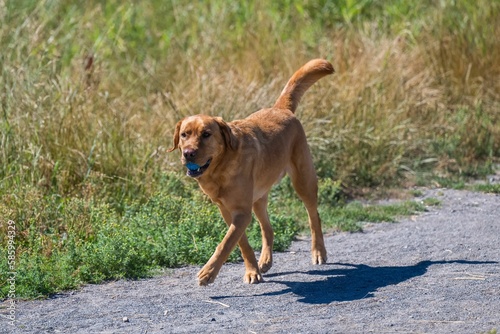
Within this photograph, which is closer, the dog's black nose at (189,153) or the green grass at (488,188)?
the dog's black nose at (189,153)

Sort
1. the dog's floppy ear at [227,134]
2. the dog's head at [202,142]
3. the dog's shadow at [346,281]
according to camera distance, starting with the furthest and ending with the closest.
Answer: the dog's floppy ear at [227,134], the dog's head at [202,142], the dog's shadow at [346,281]

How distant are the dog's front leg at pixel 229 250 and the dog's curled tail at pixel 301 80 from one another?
4.49ft

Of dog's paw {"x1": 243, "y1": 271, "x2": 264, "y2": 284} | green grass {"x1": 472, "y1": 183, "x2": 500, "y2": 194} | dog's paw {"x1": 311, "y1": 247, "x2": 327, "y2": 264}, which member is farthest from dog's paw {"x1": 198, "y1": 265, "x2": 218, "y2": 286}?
green grass {"x1": 472, "y1": 183, "x2": 500, "y2": 194}

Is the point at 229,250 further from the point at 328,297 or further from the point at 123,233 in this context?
the point at 123,233

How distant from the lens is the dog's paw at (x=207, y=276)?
5.84 metres

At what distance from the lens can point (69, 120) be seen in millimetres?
8461

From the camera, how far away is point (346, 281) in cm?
622

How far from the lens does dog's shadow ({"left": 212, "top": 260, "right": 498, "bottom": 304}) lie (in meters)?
5.82

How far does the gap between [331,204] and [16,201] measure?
120 inches

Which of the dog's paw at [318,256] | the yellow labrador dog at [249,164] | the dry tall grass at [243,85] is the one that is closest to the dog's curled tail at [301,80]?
the yellow labrador dog at [249,164]

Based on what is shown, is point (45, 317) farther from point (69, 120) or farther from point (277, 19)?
point (277, 19)

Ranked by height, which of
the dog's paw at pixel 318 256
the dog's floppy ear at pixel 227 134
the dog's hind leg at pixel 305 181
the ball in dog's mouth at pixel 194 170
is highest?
the dog's floppy ear at pixel 227 134

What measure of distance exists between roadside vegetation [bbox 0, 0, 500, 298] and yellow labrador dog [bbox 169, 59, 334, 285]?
595 mm

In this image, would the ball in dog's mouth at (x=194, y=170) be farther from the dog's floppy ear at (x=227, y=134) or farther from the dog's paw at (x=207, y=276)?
the dog's paw at (x=207, y=276)
